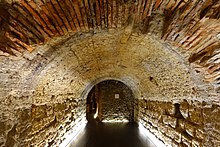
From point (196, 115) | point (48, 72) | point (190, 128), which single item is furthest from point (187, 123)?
point (48, 72)

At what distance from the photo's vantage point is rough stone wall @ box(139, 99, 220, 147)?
1.89 meters

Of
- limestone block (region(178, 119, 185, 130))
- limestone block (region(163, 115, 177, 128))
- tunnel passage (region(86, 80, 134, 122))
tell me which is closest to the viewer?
limestone block (region(178, 119, 185, 130))

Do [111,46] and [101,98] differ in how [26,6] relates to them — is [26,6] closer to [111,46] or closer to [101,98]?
[111,46]

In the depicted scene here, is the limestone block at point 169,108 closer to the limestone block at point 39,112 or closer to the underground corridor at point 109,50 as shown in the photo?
the underground corridor at point 109,50

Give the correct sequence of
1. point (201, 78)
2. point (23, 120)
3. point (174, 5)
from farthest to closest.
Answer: point (23, 120)
point (201, 78)
point (174, 5)

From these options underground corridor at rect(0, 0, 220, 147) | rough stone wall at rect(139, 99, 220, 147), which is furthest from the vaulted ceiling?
rough stone wall at rect(139, 99, 220, 147)

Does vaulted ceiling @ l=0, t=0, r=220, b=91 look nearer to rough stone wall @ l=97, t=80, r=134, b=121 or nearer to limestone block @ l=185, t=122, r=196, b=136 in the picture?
limestone block @ l=185, t=122, r=196, b=136

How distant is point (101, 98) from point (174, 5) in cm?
680

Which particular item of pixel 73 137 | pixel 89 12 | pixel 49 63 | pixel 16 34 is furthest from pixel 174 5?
pixel 73 137

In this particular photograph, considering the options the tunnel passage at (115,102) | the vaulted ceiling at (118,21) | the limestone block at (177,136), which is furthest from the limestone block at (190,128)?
the tunnel passage at (115,102)

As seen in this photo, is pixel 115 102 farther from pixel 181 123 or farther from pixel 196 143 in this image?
pixel 196 143

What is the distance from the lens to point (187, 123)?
8.37ft

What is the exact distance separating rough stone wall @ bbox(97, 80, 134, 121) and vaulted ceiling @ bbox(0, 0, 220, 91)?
20.3ft

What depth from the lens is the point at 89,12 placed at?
144 centimetres
